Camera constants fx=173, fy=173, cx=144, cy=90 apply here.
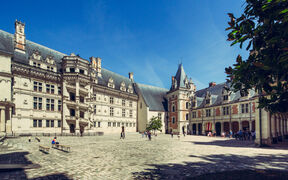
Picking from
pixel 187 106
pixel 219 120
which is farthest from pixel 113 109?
pixel 219 120

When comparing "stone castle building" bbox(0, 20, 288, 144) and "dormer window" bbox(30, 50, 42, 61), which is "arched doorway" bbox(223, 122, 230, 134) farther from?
"dormer window" bbox(30, 50, 42, 61)

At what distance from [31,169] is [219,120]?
37.9 meters

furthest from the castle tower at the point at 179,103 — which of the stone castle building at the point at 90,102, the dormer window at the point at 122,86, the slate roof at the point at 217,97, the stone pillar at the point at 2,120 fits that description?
the stone pillar at the point at 2,120

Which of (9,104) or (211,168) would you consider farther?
(9,104)

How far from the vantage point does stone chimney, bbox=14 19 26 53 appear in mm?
29891

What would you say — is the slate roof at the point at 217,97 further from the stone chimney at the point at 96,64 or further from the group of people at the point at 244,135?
the stone chimney at the point at 96,64

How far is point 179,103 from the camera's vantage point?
4875cm

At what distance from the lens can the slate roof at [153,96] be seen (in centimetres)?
5101

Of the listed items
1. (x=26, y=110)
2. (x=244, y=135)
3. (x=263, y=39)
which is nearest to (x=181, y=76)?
(x=244, y=135)

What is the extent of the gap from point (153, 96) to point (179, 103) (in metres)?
9.43

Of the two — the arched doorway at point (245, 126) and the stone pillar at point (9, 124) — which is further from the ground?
the stone pillar at point (9, 124)

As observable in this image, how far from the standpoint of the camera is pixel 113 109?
4406 cm

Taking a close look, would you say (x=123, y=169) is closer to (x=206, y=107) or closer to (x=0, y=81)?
(x=0, y=81)

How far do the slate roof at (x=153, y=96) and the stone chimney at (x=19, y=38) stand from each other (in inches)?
1205
